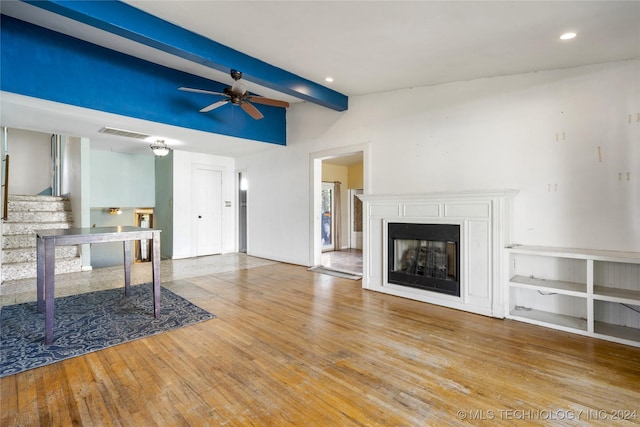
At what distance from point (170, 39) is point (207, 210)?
16.0 feet

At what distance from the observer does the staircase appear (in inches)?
198

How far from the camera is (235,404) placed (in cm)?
182

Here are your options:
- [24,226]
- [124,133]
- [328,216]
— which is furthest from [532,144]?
[24,226]

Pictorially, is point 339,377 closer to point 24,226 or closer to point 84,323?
point 84,323

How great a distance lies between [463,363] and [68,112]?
5.12 meters

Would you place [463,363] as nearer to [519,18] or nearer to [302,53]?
[519,18]

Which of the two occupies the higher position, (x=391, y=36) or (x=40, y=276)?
(x=391, y=36)

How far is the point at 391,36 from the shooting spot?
9.48ft

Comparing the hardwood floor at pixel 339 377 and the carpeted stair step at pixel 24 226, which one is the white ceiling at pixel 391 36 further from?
→ the hardwood floor at pixel 339 377

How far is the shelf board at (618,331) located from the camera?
8.54 ft

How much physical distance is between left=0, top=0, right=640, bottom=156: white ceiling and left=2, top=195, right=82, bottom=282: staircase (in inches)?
92.0

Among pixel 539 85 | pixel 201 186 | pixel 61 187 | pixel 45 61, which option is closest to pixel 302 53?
pixel 539 85

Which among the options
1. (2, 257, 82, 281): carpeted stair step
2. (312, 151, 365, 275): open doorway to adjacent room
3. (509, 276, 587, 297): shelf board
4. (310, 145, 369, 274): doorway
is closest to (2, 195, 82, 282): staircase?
(2, 257, 82, 281): carpeted stair step

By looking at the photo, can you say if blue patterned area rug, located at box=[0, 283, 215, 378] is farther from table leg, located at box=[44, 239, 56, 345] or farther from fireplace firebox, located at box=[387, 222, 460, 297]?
fireplace firebox, located at box=[387, 222, 460, 297]
